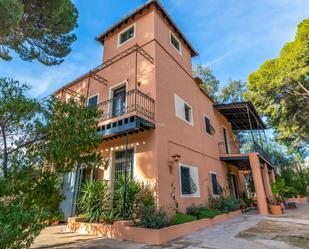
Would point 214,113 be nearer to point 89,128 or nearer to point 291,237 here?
point 291,237

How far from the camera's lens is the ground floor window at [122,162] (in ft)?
27.9

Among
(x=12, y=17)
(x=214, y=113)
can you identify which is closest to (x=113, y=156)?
(x=12, y=17)

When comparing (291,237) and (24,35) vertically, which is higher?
(24,35)

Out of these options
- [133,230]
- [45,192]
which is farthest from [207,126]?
[45,192]

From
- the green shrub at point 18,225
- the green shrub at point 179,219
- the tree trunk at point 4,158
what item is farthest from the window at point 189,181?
the tree trunk at point 4,158

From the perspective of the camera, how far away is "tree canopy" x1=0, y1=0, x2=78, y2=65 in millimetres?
8148

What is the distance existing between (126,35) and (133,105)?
6.07 m

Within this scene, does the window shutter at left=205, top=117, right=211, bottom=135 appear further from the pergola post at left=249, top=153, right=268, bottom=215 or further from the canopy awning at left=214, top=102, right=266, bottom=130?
the pergola post at left=249, top=153, right=268, bottom=215

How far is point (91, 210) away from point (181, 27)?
11686 mm

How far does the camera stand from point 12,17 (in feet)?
18.4

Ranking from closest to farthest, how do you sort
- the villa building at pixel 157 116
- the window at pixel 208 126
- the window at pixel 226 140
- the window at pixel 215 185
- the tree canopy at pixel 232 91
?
the villa building at pixel 157 116
the window at pixel 215 185
the window at pixel 208 126
the window at pixel 226 140
the tree canopy at pixel 232 91

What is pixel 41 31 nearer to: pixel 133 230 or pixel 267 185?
pixel 133 230

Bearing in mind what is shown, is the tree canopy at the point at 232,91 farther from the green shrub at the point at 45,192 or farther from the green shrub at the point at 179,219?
the green shrub at the point at 45,192

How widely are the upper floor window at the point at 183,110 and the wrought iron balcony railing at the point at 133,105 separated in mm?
2100
